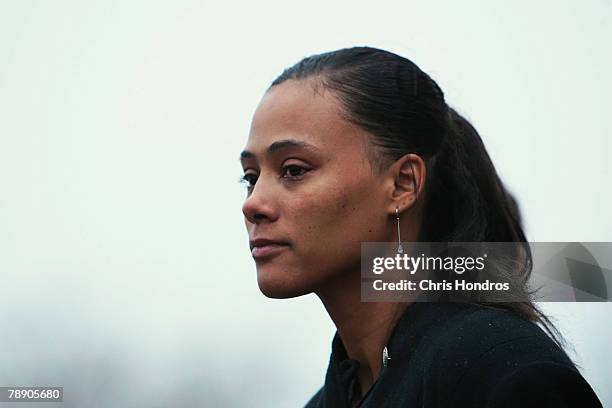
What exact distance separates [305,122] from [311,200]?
0.70ft

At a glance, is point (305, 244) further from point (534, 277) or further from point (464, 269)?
point (534, 277)

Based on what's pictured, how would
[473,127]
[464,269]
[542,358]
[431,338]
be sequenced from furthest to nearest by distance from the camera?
[473,127] → [464,269] → [431,338] → [542,358]

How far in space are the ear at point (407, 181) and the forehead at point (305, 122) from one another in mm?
119

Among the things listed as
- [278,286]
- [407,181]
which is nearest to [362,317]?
[278,286]

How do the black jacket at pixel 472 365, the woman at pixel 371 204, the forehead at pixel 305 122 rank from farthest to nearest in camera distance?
the forehead at pixel 305 122
the woman at pixel 371 204
the black jacket at pixel 472 365

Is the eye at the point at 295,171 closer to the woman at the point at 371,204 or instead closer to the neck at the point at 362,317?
the woman at the point at 371,204

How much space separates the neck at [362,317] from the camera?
242cm

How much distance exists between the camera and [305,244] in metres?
2.32

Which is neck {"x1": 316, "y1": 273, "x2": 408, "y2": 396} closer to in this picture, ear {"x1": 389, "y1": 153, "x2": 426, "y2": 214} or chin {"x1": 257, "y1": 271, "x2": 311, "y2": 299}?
chin {"x1": 257, "y1": 271, "x2": 311, "y2": 299}

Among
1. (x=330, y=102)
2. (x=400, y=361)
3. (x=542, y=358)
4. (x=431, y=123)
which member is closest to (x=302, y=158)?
(x=330, y=102)

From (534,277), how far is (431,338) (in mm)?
551

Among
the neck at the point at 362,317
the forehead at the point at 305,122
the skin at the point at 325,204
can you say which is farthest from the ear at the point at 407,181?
the neck at the point at 362,317

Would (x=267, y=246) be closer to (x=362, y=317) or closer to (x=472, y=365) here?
(x=362, y=317)

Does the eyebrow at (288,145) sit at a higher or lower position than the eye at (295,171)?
higher
